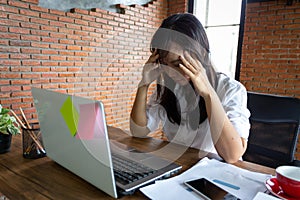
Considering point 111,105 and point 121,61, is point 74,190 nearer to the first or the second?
point 111,105

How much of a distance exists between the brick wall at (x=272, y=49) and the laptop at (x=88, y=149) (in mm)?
2546

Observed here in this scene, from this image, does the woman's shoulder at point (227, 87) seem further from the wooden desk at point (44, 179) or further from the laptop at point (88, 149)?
the laptop at point (88, 149)

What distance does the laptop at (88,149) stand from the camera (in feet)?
1.51

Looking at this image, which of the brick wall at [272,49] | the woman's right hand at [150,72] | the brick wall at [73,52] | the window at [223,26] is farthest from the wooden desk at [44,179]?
the window at [223,26]

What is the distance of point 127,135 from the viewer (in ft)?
3.73

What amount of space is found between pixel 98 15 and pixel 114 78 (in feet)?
2.71

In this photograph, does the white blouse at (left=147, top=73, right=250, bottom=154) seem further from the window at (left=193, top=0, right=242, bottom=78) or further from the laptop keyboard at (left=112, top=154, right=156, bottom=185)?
the window at (left=193, top=0, right=242, bottom=78)

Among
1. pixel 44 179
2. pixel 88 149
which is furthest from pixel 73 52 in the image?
pixel 88 149

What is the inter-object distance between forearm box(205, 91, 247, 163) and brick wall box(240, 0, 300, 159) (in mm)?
2346

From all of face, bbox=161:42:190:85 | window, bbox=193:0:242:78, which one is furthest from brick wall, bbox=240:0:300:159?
face, bbox=161:42:190:85

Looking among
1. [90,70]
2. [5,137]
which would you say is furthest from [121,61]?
[5,137]

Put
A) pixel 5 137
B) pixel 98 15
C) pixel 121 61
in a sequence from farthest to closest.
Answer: pixel 121 61 → pixel 98 15 → pixel 5 137

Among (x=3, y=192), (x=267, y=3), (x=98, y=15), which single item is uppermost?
(x=267, y=3)

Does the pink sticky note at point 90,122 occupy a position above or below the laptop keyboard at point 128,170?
above
